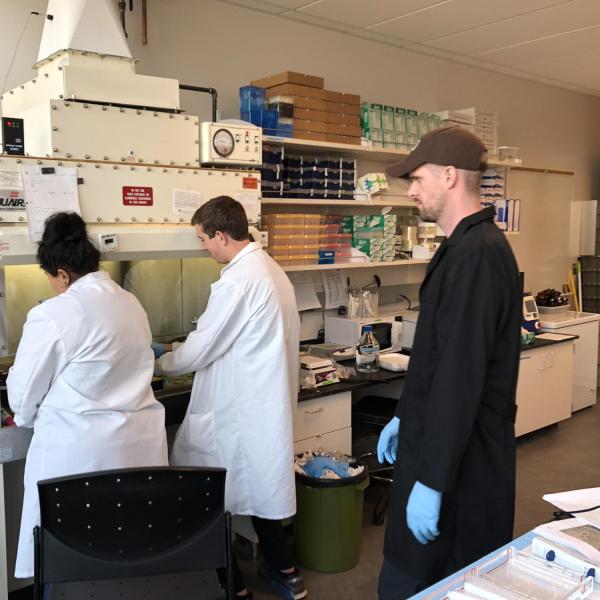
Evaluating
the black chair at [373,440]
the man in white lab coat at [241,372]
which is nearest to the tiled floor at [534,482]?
the black chair at [373,440]

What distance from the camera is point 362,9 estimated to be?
358 centimetres

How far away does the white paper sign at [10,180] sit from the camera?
83.1 inches

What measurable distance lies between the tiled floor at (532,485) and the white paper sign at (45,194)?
57.9 inches

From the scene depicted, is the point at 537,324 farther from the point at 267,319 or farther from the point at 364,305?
the point at 267,319

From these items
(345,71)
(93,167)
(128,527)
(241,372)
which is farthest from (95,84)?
(345,71)

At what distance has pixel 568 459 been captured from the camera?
417 cm

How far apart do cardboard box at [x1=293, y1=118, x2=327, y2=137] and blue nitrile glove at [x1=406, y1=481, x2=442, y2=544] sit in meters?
2.27

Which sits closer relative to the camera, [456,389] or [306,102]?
[456,389]

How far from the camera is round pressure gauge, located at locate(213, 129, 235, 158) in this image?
8.61ft

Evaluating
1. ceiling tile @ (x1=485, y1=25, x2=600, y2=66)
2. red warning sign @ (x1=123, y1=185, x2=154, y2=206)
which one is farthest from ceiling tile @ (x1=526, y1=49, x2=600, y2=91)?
red warning sign @ (x1=123, y1=185, x2=154, y2=206)

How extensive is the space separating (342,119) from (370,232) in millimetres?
661

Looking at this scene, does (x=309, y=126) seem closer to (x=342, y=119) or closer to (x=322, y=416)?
(x=342, y=119)

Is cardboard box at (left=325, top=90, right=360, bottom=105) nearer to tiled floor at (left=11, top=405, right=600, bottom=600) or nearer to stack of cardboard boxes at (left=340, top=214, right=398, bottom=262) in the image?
stack of cardboard boxes at (left=340, top=214, right=398, bottom=262)

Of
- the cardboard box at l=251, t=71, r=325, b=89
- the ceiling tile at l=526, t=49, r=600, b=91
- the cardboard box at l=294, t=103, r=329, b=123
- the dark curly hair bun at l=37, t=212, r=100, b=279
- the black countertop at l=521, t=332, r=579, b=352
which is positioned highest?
the ceiling tile at l=526, t=49, r=600, b=91
